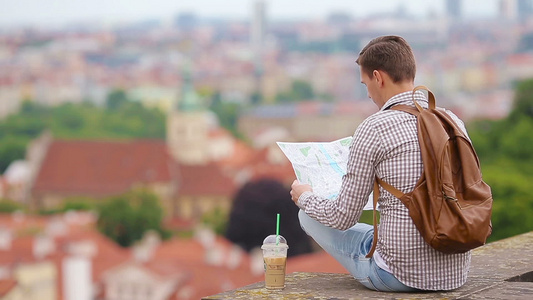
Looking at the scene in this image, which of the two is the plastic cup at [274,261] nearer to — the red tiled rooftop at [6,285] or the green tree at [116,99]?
the red tiled rooftop at [6,285]

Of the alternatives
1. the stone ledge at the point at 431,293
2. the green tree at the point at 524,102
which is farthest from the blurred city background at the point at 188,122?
the stone ledge at the point at 431,293

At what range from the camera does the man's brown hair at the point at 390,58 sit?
2.16 m

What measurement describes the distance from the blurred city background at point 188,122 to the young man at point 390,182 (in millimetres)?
21643

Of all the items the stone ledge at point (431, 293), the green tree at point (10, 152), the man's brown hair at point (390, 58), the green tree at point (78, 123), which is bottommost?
the green tree at point (10, 152)

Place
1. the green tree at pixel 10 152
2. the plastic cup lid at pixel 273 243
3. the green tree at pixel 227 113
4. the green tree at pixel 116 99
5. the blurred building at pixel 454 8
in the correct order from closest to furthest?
the plastic cup lid at pixel 273 243, the green tree at pixel 10 152, the green tree at pixel 227 113, the green tree at pixel 116 99, the blurred building at pixel 454 8

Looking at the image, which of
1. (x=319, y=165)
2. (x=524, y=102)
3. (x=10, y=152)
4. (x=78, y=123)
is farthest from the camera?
(x=78, y=123)

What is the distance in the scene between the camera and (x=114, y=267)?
4459 cm

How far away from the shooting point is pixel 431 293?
2.18 m

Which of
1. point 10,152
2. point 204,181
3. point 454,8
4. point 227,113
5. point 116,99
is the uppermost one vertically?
point 454,8

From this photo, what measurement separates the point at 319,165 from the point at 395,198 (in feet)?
0.98

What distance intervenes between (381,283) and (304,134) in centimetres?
7146

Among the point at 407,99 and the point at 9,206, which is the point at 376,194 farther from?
the point at 9,206

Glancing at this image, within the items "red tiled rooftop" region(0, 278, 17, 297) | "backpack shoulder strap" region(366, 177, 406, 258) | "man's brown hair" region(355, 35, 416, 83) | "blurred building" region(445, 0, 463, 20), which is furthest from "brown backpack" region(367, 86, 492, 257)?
"blurred building" region(445, 0, 463, 20)

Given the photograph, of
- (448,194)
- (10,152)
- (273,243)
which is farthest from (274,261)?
(10,152)
